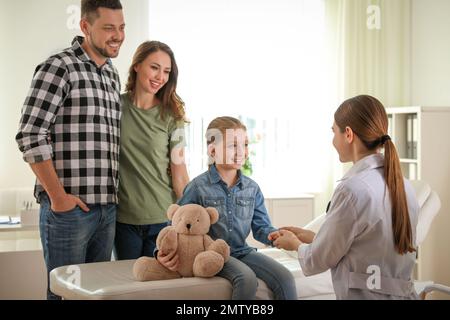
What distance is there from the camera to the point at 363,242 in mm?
1938

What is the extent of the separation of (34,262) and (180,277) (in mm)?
1673

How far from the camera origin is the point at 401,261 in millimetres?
1955

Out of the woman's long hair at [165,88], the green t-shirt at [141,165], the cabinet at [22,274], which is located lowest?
the cabinet at [22,274]

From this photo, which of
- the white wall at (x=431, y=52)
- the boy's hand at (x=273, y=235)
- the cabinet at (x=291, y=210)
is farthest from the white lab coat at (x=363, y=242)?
the white wall at (x=431, y=52)

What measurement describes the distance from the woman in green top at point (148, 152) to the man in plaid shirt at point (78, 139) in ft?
0.24

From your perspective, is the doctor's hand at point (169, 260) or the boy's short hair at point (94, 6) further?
the boy's short hair at point (94, 6)

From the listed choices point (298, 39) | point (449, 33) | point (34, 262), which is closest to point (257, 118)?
point (298, 39)

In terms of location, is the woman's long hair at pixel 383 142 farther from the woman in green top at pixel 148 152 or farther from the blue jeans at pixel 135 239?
the blue jeans at pixel 135 239

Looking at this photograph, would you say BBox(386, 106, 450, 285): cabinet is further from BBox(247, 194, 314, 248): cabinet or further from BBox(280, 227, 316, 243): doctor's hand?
BBox(280, 227, 316, 243): doctor's hand

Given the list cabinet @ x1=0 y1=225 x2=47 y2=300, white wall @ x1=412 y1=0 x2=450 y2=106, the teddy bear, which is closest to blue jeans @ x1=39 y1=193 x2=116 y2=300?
the teddy bear

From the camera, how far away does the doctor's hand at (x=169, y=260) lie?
225cm

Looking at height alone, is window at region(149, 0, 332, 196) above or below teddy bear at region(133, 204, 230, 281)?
above

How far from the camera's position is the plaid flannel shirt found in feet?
7.47

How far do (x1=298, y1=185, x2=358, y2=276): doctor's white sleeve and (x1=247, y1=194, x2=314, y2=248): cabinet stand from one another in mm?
2301
